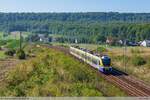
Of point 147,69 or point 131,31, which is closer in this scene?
point 147,69

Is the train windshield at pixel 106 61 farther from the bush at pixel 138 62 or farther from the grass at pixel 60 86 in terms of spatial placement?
the bush at pixel 138 62

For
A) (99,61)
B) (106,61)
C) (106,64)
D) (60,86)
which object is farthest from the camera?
(99,61)

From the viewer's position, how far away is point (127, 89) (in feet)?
118

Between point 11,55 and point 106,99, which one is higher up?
point 106,99

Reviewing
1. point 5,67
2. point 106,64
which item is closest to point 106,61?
point 106,64

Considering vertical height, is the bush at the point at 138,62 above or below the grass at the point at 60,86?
below

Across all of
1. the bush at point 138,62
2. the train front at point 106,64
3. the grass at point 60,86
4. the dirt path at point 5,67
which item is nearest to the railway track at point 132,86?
the grass at point 60,86

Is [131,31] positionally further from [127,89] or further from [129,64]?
[127,89]

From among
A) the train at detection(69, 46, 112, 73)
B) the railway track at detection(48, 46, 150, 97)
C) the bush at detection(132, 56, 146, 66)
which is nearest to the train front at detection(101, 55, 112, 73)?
the train at detection(69, 46, 112, 73)

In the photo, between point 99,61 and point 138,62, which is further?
point 138,62

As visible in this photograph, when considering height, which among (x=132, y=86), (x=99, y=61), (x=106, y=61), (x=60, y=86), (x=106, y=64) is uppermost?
(x=60, y=86)

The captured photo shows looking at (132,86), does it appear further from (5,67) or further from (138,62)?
(5,67)

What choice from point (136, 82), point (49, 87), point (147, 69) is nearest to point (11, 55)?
point (147, 69)

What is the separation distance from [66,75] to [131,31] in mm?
106124
